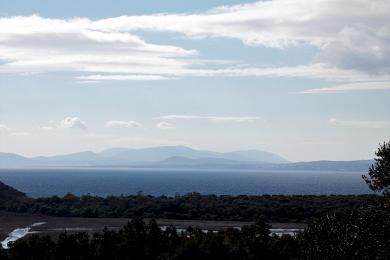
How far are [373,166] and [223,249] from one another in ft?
67.6

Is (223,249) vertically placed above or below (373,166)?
below

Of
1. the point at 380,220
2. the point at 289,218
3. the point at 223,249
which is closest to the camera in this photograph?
the point at 380,220

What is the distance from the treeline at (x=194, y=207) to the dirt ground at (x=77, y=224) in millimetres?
4108

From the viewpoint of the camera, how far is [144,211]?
99.7 m

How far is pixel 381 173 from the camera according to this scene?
77.4 feet

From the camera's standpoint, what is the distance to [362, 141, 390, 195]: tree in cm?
2345

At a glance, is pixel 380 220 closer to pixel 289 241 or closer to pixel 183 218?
pixel 289 241

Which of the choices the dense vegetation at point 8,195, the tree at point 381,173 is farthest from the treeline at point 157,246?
the dense vegetation at point 8,195

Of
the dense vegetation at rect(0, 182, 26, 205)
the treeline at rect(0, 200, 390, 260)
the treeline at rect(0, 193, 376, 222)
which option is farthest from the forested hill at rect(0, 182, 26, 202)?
the treeline at rect(0, 200, 390, 260)

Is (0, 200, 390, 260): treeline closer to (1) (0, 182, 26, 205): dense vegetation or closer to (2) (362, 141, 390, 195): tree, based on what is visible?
(2) (362, 141, 390, 195): tree

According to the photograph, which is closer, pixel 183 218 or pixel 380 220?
pixel 380 220

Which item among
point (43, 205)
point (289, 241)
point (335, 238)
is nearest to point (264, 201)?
point (43, 205)

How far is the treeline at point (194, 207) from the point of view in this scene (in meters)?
93.6

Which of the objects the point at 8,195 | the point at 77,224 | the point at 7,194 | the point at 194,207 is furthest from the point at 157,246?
the point at 7,194
